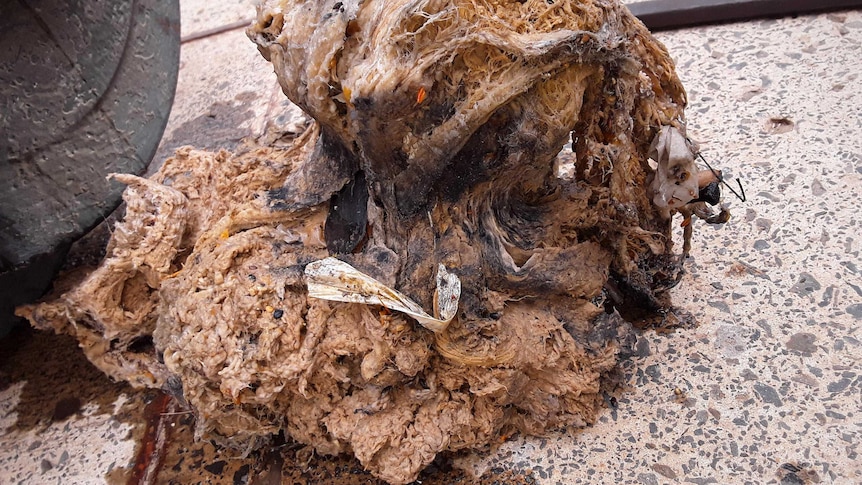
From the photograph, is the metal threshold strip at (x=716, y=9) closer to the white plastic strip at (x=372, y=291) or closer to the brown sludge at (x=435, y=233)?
the brown sludge at (x=435, y=233)

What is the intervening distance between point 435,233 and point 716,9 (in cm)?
146

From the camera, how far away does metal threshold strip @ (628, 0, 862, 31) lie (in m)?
1.87

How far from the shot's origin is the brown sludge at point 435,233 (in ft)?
2.95

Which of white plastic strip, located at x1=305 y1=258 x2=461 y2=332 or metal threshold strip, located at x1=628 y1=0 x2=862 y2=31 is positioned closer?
white plastic strip, located at x1=305 y1=258 x2=461 y2=332

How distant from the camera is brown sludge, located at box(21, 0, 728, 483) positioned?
900mm

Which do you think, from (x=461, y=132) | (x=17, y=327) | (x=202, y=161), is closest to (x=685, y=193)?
(x=461, y=132)

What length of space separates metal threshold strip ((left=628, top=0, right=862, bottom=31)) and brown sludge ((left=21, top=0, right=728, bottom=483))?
1.04m

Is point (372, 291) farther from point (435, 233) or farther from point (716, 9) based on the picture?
point (716, 9)

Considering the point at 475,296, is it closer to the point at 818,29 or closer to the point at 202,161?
the point at 202,161

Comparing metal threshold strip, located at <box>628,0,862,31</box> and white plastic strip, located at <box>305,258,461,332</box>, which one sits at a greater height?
white plastic strip, located at <box>305,258,461,332</box>

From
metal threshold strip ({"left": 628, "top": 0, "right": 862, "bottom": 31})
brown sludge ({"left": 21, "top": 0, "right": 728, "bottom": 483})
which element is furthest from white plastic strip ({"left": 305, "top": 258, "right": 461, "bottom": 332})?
metal threshold strip ({"left": 628, "top": 0, "right": 862, "bottom": 31})

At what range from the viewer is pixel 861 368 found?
1.15m

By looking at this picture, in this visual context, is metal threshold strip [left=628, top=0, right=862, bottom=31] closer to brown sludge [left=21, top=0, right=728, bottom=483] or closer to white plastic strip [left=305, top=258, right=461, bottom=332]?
brown sludge [left=21, top=0, right=728, bottom=483]

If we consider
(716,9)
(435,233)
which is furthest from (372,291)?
(716,9)
